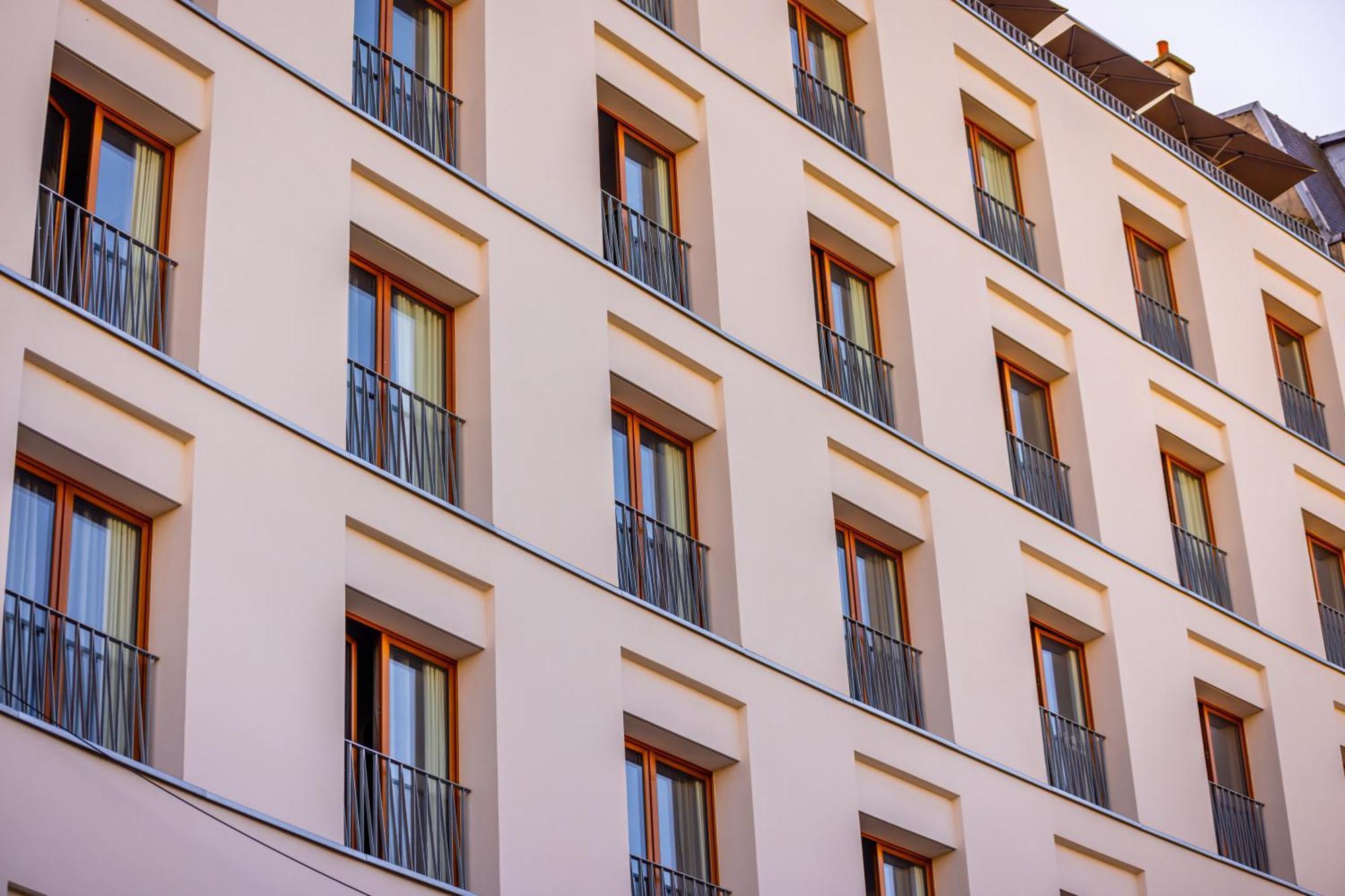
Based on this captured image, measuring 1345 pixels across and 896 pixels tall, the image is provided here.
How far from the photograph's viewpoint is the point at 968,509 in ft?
86.2

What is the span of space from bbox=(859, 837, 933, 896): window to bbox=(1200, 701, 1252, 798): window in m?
5.81

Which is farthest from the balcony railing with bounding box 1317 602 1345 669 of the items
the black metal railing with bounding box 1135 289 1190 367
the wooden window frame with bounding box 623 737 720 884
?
the wooden window frame with bounding box 623 737 720 884

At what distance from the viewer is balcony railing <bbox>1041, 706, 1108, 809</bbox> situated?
2605 centimetres

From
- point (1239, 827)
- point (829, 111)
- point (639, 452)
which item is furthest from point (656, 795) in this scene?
point (829, 111)

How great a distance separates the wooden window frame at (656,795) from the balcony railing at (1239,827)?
815cm

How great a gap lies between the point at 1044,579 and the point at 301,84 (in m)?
10.8

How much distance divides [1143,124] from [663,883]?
51.9ft

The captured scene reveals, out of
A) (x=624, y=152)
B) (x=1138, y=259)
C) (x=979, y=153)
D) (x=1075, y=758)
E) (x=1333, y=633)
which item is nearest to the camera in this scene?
(x=624, y=152)

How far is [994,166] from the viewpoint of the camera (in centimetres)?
3039

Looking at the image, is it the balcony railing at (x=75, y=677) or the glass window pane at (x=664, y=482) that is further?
the glass window pane at (x=664, y=482)

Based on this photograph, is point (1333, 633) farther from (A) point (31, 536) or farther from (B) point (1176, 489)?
(A) point (31, 536)

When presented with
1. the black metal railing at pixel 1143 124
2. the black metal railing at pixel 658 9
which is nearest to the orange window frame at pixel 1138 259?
the black metal railing at pixel 1143 124

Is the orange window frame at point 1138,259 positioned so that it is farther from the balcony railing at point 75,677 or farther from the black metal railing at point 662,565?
the balcony railing at point 75,677

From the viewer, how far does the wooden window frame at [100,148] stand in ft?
64.1
